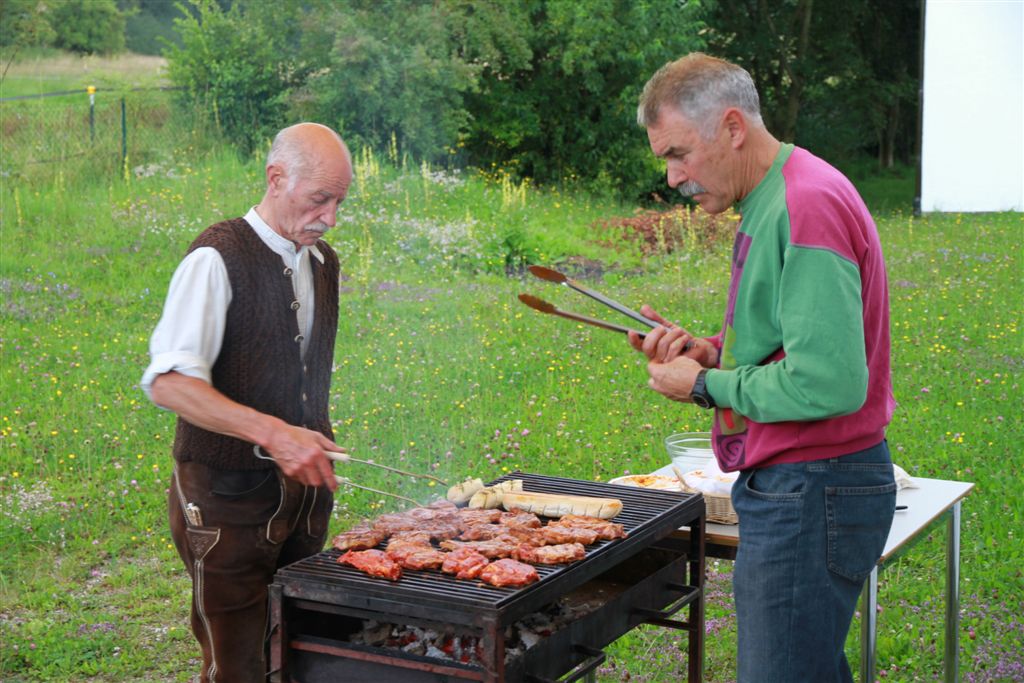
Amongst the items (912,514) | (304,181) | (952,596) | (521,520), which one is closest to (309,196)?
(304,181)

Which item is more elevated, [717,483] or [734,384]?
[734,384]

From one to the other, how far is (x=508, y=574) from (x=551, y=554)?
8.0 inches

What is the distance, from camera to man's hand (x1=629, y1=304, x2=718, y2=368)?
2598mm

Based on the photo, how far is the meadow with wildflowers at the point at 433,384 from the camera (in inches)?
191

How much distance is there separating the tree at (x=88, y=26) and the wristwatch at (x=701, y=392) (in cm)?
1594

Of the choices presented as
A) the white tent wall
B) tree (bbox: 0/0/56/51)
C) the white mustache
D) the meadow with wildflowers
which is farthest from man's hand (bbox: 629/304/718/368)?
tree (bbox: 0/0/56/51)

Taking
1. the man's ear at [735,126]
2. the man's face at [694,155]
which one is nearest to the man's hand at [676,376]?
the man's face at [694,155]

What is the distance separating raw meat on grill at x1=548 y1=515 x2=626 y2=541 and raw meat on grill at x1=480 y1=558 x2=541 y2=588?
0.32m

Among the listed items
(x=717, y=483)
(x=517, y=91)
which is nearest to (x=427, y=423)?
(x=717, y=483)

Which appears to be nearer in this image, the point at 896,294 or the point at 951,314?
the point at 951,314

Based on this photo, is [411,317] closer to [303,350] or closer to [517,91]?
[303,350]

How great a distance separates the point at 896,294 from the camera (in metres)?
9.95

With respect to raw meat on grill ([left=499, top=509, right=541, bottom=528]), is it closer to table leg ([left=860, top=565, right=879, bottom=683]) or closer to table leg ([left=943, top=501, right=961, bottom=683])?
table leg ([left=860, top=565, right=879, bottom=683])

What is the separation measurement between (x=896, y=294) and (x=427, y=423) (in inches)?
196
